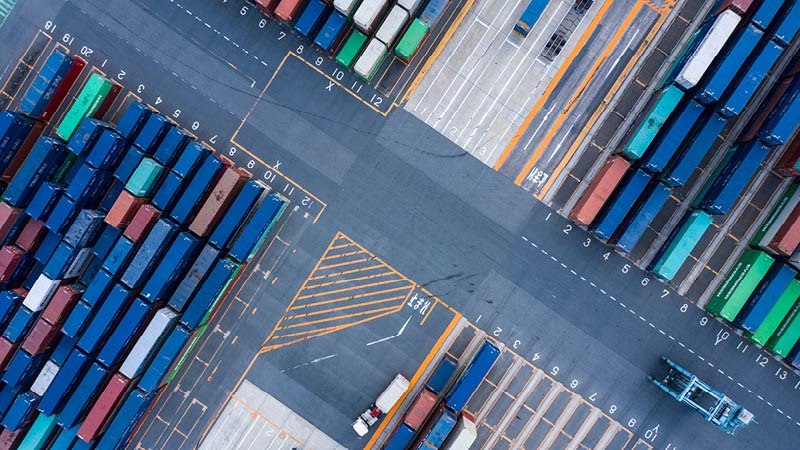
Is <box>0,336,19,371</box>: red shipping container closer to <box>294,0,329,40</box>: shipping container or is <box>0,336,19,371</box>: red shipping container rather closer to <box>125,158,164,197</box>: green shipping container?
<box>125,158,164,197</box>: green shipping container

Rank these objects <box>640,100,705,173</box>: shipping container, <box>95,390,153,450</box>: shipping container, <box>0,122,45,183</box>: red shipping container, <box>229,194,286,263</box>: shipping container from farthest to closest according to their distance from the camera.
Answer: <box>0,122,45,183</box>: red shipping container, <box>95,390,153,450</box>: shipping container, <box>229,194,286,263</box>: shipping container, <box>640,100,705,173</box>: shipping container

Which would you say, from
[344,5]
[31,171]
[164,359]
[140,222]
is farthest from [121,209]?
[344,5]

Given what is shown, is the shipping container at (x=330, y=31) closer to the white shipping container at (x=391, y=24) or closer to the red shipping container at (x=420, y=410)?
the white shipping container at (x=391, y=24)

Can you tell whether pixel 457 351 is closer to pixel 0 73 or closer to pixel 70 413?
pixel 70 413

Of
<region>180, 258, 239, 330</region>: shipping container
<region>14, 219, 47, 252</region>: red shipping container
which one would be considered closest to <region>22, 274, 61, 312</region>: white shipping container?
<region>14, 219, 47, 252</region>: red shipping container

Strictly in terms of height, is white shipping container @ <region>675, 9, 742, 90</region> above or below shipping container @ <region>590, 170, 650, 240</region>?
above
